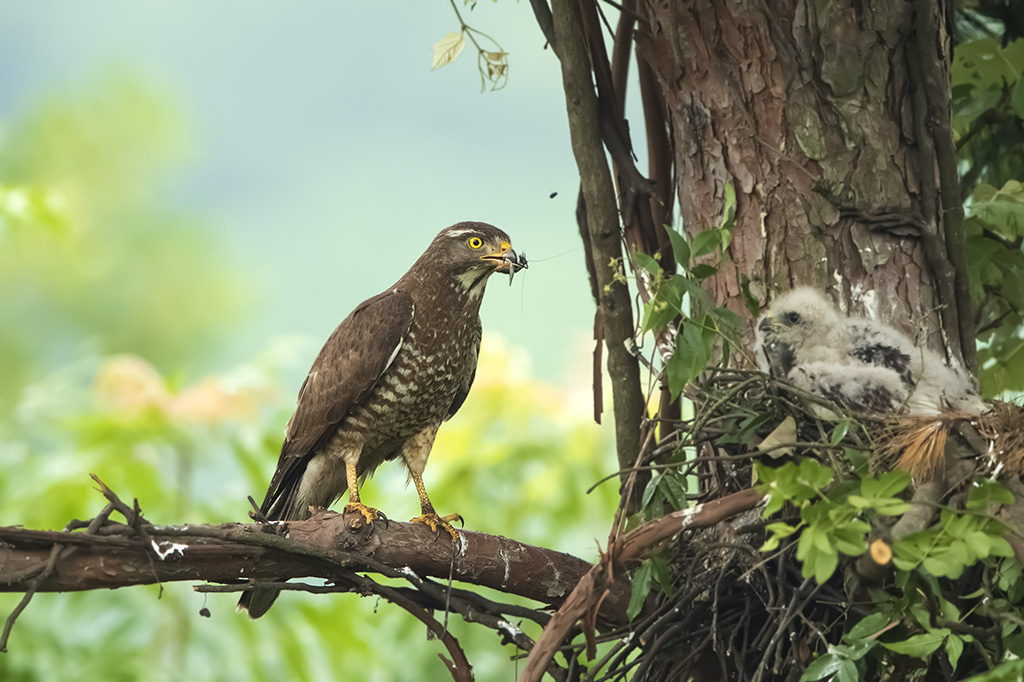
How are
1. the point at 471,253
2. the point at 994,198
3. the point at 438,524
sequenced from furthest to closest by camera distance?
the point at 471,253 < the point at 994,198 < the point at 438,524

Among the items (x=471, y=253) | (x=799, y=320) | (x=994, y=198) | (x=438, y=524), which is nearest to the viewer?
(x=799, y=320)

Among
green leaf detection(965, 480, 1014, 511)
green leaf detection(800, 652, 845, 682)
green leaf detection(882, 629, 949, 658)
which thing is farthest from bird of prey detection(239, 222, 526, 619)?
green leaf detection(965, 480, 1014, 511)

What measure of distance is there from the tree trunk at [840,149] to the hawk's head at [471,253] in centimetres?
73

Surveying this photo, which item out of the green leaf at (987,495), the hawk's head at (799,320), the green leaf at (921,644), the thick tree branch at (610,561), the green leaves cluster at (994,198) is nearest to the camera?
the green leaf at (987,495)

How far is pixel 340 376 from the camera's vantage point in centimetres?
274

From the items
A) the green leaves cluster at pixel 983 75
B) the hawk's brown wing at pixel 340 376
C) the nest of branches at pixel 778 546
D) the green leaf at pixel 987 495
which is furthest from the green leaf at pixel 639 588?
the green leaves cluster at pixel 983 75

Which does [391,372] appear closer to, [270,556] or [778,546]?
[270,556]

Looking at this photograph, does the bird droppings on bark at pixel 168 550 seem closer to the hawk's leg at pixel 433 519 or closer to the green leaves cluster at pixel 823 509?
the hawk's leg at pixel 433 519

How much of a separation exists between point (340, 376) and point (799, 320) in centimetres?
119

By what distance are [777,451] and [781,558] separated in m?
0.20

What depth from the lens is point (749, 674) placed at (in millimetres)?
2033

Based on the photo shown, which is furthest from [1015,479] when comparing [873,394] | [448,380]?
[448,380]

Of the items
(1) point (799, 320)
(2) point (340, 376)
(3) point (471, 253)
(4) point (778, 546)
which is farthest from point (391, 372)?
(4) point (778, 546)

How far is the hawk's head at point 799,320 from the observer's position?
2125 millimetres
